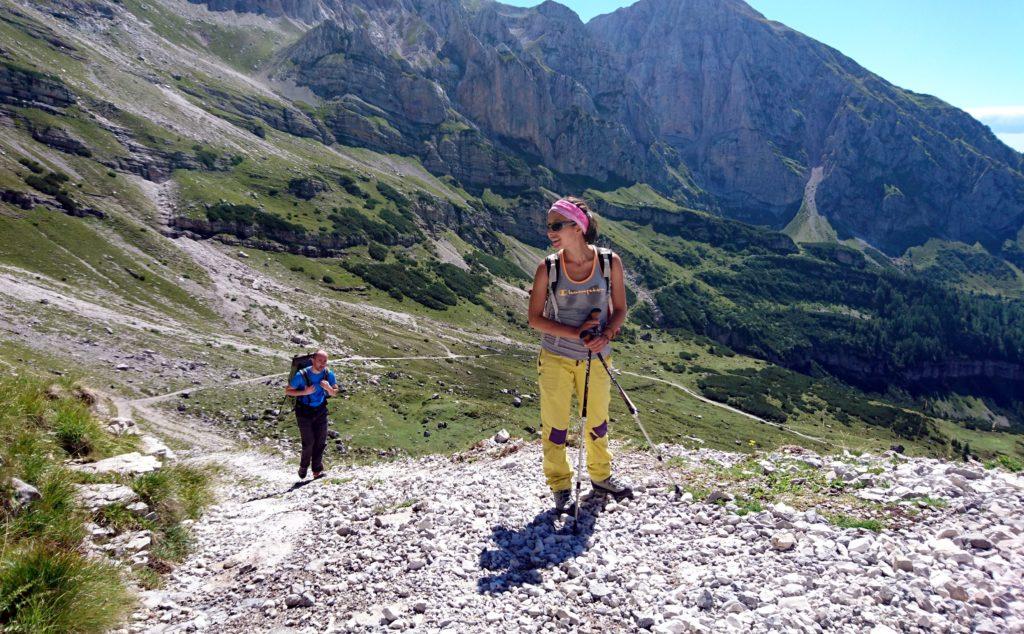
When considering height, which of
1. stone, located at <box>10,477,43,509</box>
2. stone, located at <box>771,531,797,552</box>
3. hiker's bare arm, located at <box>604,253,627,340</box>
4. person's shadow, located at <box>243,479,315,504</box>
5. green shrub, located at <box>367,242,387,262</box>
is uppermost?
hiker's bare arm, located at <box>604,253,627,340</box>

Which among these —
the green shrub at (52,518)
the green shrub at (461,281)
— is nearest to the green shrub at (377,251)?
the green shrub at (461,281)

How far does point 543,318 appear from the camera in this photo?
834 cm

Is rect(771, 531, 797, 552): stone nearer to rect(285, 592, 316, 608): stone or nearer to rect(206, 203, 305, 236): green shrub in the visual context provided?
rect(285, 592, 316, 608): stone

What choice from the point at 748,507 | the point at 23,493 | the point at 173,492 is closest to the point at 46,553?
the point at 23,493

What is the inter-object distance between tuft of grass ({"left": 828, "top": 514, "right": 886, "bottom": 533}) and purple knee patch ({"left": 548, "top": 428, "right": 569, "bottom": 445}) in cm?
415

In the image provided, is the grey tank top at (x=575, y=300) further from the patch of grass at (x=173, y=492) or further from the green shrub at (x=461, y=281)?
the green shrub at (x=461, y=281)

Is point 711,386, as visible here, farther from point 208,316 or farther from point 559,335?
point 559,335

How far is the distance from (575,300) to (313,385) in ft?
32.6

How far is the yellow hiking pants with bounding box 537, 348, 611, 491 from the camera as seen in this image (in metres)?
8.54

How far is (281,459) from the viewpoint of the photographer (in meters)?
24.9

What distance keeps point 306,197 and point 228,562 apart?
563ft

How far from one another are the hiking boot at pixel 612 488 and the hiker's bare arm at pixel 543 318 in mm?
2996

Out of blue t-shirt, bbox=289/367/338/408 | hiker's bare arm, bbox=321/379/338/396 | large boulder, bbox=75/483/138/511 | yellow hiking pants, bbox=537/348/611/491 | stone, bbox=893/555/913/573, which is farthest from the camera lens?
hiker's bare arm, bbox=321/379/338/396

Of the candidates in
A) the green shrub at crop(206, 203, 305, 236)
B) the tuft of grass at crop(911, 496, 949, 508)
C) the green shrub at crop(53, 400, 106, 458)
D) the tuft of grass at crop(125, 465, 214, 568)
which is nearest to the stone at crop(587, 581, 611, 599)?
the tuft of grass at crop(911, 496, 949, 508)
